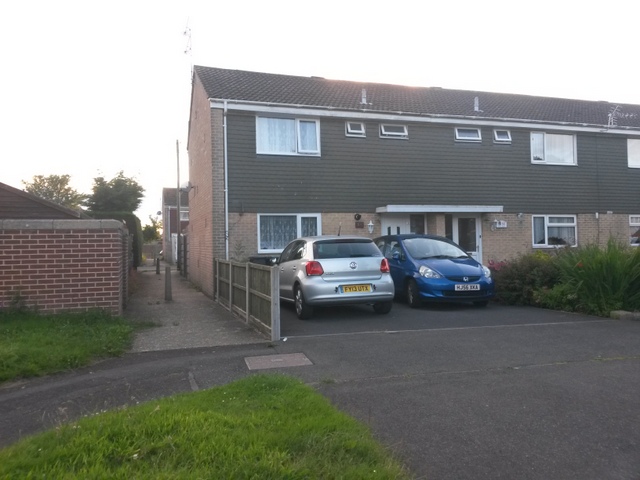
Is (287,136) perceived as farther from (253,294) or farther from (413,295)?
(253,294)

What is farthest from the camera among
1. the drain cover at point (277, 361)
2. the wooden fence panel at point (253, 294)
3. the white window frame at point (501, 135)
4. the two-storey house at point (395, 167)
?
the white window frame at point (501, 135)

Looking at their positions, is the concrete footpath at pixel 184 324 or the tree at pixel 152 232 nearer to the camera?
the concrete footpath at pixel 184 324

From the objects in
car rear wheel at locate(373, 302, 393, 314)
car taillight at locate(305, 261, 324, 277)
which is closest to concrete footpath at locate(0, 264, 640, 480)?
car taillight at locate(305, 261, 324, 277)

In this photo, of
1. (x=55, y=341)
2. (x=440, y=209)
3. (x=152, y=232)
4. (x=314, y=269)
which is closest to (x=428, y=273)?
(x=314, y=269)

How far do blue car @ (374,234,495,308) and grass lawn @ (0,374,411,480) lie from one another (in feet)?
22.4

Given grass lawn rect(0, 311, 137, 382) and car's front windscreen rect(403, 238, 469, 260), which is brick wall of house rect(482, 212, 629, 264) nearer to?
car's front windscreen rect(403, 238, 469, 260)

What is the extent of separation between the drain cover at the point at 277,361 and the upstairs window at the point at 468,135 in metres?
12.0

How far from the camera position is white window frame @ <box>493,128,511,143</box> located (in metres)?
17.3

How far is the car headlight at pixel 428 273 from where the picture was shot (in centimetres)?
1095

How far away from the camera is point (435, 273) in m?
11.0

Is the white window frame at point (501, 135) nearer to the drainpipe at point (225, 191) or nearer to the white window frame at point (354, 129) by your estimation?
the white window frame at point (354, 129)

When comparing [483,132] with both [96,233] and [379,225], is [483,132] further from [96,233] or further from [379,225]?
[96,233]

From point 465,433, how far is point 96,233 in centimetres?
715

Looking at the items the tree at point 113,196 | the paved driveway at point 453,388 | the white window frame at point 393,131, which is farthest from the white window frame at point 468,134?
the tree at point 113,196
